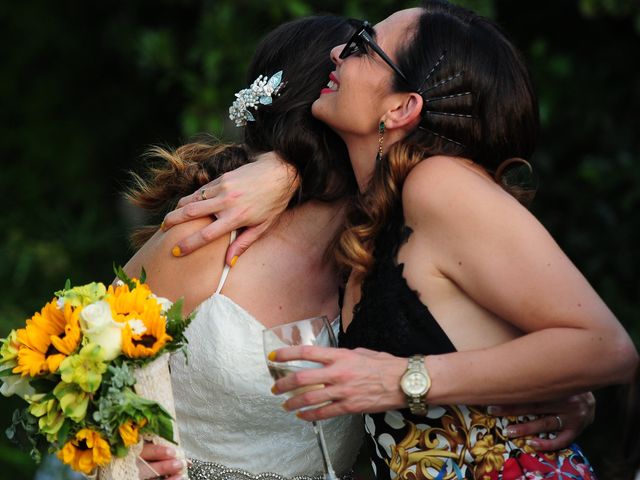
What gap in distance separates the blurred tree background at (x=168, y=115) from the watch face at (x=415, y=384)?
219 centimetres

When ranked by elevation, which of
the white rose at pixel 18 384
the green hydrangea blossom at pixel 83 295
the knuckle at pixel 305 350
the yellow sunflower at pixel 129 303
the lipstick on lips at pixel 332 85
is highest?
the lipstick on lips at pixel 332 85

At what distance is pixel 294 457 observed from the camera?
300 centimetres

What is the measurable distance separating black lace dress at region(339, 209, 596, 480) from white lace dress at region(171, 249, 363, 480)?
0.45 meters

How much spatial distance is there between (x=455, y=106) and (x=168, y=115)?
4623 millimetres

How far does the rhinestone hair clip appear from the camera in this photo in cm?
319

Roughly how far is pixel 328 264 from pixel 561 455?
98cm

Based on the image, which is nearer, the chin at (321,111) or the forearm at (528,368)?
the forearm at (528,368)

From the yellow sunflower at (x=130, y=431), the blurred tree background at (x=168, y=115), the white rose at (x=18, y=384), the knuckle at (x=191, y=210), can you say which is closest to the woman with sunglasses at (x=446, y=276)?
the yellow sunflower at (x=130, y=431)

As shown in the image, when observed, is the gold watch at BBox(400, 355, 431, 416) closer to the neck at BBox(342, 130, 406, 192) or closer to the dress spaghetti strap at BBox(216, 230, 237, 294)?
the neck at BBox(342, 130, 406, 192)

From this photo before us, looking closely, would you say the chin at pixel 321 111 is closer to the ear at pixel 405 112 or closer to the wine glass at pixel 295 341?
the ear at pixel 405 112

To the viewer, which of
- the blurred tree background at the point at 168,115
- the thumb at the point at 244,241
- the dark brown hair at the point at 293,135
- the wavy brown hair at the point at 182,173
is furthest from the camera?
the blurred tree background at the point at 168,115

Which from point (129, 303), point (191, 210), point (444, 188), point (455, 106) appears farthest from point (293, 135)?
point (129, 303)

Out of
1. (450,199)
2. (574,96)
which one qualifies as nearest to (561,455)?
(450,199)

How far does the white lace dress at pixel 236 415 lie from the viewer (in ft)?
9.50
